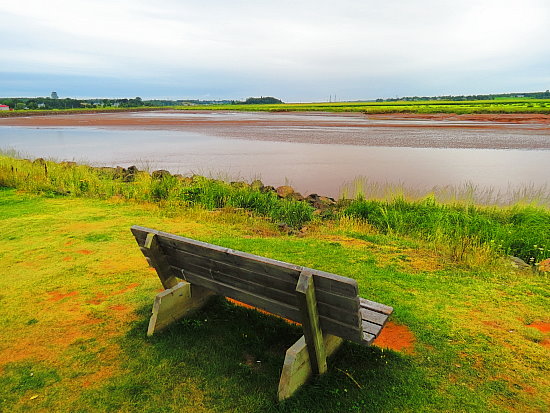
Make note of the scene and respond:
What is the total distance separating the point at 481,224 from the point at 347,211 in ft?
10.9

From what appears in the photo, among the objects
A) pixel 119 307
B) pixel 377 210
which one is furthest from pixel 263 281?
pixel 377 210

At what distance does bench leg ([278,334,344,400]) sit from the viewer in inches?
121

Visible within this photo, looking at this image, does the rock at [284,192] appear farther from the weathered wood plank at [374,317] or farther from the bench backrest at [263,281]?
the weathered wood plank at [374,317]

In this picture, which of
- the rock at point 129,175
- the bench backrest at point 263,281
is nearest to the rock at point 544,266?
the bench backrest at point 263,281

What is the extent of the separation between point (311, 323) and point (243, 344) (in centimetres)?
129

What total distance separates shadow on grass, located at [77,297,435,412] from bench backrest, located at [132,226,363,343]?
2.09ft

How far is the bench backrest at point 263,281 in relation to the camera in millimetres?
2695

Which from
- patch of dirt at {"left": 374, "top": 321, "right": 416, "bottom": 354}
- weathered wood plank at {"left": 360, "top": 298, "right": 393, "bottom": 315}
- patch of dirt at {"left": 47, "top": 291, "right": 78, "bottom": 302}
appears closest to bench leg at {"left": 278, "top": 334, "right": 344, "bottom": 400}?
weathered wood plank at {"left": 360, "top": 298, "right": 393, "bottom": 315}

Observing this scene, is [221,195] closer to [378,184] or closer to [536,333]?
[378,184]

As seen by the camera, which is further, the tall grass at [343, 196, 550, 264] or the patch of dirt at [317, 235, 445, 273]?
the tall grass at [343, 196, 550, 264]

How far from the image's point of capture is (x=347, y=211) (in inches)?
445

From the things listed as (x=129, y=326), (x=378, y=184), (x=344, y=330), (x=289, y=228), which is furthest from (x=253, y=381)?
(x=378, y=184)

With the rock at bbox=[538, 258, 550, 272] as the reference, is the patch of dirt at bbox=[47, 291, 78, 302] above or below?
above

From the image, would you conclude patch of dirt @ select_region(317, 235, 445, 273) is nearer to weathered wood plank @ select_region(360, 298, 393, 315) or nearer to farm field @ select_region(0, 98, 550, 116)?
weathered wood plank @ select_region(360, 298, 393, 315)
